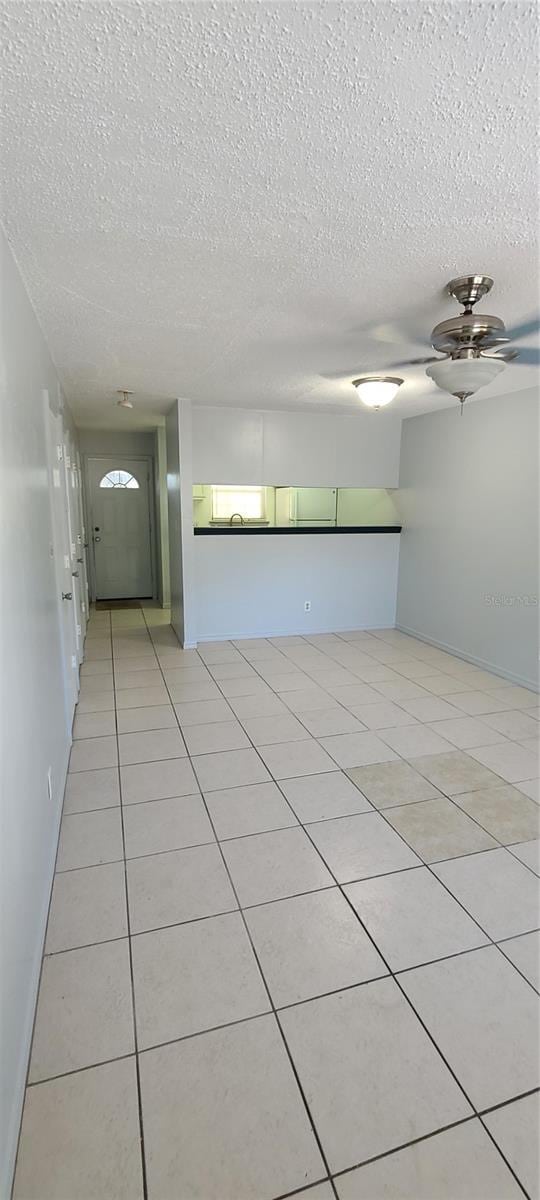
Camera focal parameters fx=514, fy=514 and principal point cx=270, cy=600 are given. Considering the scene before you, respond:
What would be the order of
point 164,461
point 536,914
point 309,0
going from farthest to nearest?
point 164,461 < point 536,914 < point 309,0

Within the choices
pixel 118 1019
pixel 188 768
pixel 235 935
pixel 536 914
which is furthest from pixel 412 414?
pixel 118 1019

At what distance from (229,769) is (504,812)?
1.36m

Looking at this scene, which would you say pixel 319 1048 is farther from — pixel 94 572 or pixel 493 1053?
pixel 94 572

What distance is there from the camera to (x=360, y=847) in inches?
84.8

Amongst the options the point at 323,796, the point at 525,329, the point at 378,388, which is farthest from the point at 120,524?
the point at 525,329

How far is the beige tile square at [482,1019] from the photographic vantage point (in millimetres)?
1312

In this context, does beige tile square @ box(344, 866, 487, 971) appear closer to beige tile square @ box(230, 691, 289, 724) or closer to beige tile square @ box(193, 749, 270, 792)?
beige tile square @ box(193, 749, 270, 792)

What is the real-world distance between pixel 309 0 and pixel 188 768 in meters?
2.74

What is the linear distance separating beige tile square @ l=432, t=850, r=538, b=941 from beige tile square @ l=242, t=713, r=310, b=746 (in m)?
1.23

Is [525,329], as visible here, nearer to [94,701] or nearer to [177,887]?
[177,887]

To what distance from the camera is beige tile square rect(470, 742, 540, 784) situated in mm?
2746

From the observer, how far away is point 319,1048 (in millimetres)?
1376

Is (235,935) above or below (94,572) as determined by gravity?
below

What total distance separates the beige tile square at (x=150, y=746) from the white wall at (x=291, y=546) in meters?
1.99
